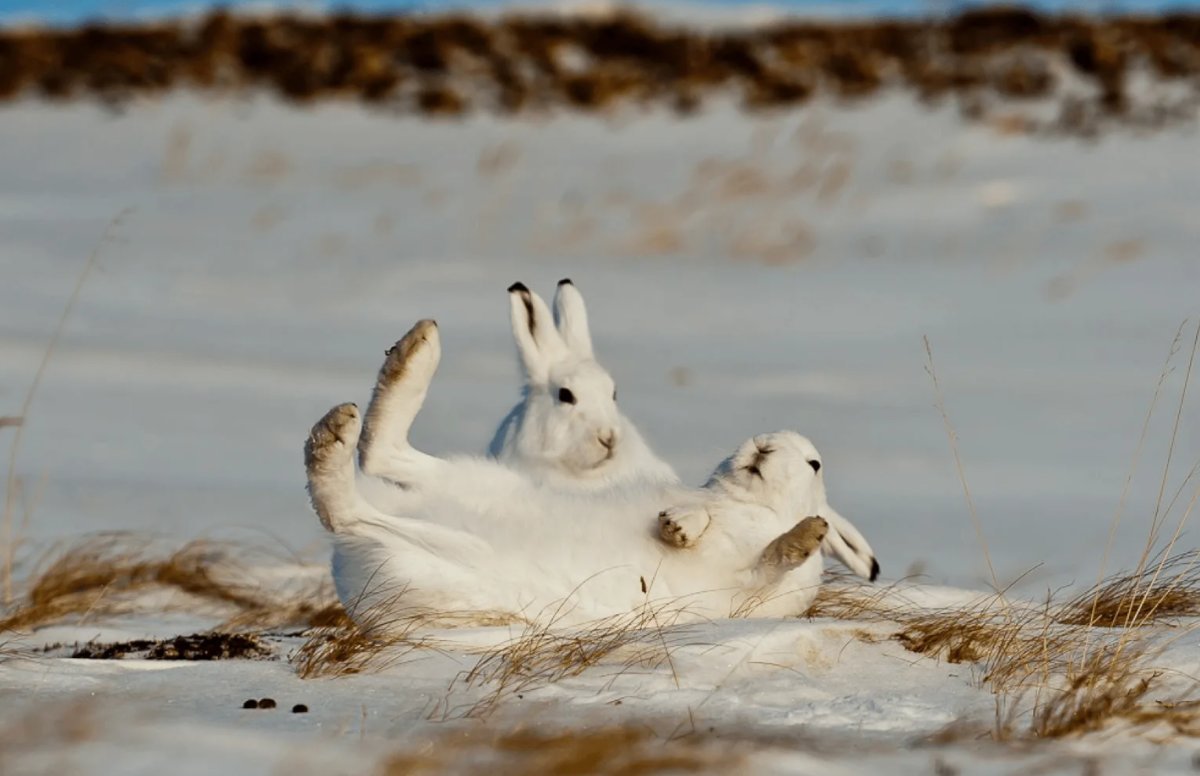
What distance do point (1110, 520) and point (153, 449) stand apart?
475 cm

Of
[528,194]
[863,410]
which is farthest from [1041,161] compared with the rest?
[863,410]

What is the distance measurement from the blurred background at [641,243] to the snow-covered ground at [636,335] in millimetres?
47

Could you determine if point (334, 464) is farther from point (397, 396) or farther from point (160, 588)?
point (160, 588)

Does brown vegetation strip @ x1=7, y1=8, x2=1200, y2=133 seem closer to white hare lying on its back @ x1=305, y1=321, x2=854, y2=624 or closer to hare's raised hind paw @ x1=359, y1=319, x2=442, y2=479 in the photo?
white hare lying on its back @ x1=305, y1=321, x2=854, y2=624

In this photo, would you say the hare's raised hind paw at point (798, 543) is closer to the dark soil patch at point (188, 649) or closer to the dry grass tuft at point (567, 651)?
the dry grass tuft at point (567, 651)

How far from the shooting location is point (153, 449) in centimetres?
827

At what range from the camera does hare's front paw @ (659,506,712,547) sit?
3.83 metres

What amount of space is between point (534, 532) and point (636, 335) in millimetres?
8007

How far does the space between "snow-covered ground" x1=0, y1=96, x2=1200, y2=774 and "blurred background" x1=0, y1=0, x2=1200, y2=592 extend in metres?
0.05

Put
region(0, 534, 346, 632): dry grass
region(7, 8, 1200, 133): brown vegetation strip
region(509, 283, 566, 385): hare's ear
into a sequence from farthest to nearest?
region(7, 8, 1200, 133): brown vegetation strip
region(509, 283, 566, 385): hare's ear
region(0, 534, 346, 632): dry grass

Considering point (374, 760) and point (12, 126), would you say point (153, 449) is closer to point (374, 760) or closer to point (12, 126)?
point (374, 760)

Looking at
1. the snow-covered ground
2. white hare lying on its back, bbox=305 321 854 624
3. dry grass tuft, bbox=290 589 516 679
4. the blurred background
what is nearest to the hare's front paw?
white hare lying on its back, bbox=305 321 854 624

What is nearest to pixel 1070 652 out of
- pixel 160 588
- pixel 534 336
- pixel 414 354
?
pixel 414 354

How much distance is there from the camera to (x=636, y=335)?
11844mm
